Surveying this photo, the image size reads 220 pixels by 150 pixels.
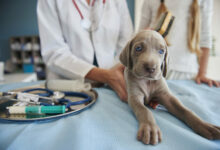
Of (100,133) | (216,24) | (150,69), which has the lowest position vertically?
(100,133)

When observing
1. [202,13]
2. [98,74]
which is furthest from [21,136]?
[202,13]

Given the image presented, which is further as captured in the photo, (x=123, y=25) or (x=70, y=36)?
(x=123, y=25)

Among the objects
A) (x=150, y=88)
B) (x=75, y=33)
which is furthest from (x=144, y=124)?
(x=75, y=33)

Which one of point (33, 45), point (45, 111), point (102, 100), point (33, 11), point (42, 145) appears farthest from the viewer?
point (33, 11)

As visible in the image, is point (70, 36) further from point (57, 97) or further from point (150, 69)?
point (150, 69)

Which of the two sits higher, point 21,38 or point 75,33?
point 21,38

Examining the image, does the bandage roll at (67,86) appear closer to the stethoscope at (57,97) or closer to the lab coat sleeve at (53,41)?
the stethoscope at (57,97)

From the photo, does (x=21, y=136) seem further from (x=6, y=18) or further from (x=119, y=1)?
(x=6, y=18)

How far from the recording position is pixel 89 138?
303 millimetres

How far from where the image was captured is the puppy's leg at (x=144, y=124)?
30cm

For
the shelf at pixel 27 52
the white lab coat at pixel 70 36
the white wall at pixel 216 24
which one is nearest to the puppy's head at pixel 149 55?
the white lab coat at pixel 70 36

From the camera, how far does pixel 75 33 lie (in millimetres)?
812

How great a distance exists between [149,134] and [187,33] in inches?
33.0

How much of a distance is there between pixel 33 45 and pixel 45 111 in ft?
11.4
